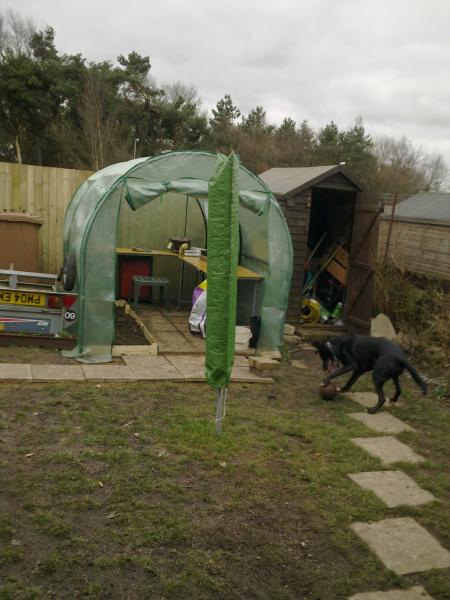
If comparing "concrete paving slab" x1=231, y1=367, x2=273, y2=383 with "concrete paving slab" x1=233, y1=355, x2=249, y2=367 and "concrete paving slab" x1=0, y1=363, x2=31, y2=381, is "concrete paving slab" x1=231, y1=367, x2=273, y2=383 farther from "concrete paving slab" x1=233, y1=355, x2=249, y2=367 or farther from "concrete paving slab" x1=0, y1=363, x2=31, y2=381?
"concrete paving slab" x1=0, y1=363, x2=31, y2=381

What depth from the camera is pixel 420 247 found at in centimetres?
1016

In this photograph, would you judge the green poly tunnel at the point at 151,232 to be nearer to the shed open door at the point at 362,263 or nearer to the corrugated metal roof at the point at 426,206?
the shed open door at the point at 362,263

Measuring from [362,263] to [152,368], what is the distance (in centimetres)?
497

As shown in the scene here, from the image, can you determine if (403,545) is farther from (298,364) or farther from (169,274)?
(169,274)

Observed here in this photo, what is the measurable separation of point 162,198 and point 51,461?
24.4ft

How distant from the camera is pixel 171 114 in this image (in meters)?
28.6

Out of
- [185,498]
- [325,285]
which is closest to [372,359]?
[185,498]

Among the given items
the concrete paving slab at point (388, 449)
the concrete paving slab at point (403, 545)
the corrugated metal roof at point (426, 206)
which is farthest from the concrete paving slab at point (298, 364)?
the corrugated metal roof at point (426, 206)

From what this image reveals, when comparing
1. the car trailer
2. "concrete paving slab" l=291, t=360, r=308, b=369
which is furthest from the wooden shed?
the car trailer

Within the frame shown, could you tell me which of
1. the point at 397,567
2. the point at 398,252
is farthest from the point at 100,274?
the point at 398,252

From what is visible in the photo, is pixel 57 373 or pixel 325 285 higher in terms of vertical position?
pixel 325 285

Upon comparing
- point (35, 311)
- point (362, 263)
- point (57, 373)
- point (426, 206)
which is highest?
point (426, 206)

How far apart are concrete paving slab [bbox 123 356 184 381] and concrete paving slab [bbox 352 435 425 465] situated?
96.2 inches

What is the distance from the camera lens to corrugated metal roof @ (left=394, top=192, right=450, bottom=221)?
1247 centimetres
